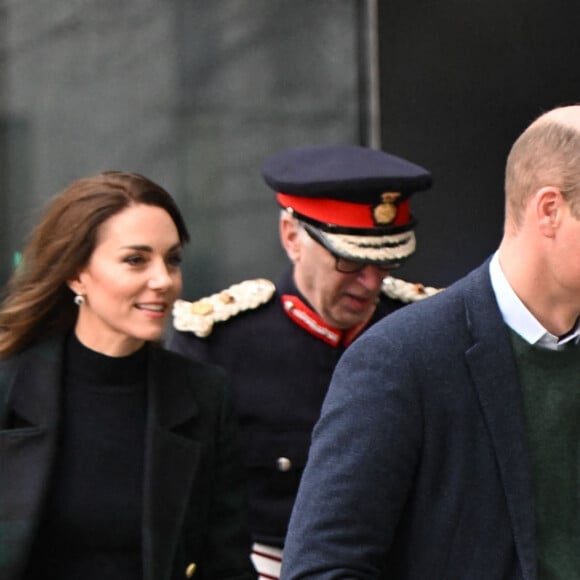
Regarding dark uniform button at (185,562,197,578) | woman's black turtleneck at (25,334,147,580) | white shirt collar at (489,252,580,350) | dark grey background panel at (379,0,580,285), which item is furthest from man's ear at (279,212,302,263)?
white shirt collar at (489,252,580,350)

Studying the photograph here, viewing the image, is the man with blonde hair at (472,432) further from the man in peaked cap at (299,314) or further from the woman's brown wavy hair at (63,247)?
the man in peaked cap at (299,314)

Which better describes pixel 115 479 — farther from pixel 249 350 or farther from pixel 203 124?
pixel 203 124

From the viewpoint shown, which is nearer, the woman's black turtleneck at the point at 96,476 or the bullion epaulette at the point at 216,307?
the woman's black turtleneck at the point at 96,476

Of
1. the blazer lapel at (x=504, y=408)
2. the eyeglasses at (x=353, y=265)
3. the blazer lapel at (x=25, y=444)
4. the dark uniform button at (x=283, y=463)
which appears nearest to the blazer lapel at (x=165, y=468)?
the blazer lapel at (x=25, y=444)

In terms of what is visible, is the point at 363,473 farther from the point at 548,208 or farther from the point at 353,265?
the point at 353,265

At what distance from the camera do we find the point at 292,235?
14.9 feet

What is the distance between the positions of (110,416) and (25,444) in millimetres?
226

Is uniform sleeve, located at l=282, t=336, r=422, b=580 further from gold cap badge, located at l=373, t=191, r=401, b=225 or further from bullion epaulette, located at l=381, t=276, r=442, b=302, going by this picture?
bullion epaulette, located at l=381, t=276, r=442, b=302

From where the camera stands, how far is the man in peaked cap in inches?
172

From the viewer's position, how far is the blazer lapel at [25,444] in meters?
3.61

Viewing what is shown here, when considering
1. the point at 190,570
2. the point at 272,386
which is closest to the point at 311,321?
the point at 272,386

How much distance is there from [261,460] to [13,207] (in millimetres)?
2106

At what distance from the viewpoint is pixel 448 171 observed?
5840 mm

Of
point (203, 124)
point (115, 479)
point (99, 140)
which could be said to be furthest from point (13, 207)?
point (115, 479)
